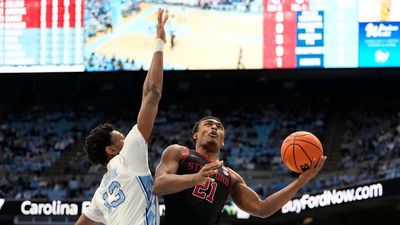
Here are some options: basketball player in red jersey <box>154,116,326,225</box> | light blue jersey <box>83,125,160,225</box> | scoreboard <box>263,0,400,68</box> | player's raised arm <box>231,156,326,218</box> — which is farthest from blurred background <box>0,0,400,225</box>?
light blue jersey <box>83,125,160,225</box>

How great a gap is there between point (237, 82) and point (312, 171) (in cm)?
2047

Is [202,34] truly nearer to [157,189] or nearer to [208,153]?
[208,153]

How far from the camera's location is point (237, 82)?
86.7 ft

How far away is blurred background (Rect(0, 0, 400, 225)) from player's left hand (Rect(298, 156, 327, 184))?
12052 mm

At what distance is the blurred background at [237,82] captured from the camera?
21.1 metres


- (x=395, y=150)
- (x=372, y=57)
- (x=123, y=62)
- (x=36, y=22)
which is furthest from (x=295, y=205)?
(x=36, y=22)

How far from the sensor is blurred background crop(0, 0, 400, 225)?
21.1 metres

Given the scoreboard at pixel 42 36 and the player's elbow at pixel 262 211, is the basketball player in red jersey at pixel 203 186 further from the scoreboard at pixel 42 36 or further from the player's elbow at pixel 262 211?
the scoreboard at pixel 42 36

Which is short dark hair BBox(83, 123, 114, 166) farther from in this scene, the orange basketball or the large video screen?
the large video screen

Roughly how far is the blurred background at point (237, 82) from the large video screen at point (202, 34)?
28mm

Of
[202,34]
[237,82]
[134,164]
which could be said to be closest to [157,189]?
[134,164]

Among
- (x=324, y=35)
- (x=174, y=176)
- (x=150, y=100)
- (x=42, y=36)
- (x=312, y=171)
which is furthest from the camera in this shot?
(x=42, y=36)

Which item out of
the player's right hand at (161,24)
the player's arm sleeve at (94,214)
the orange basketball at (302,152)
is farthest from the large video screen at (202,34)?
the player's right hand at (161,24)

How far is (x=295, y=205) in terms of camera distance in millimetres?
17328
